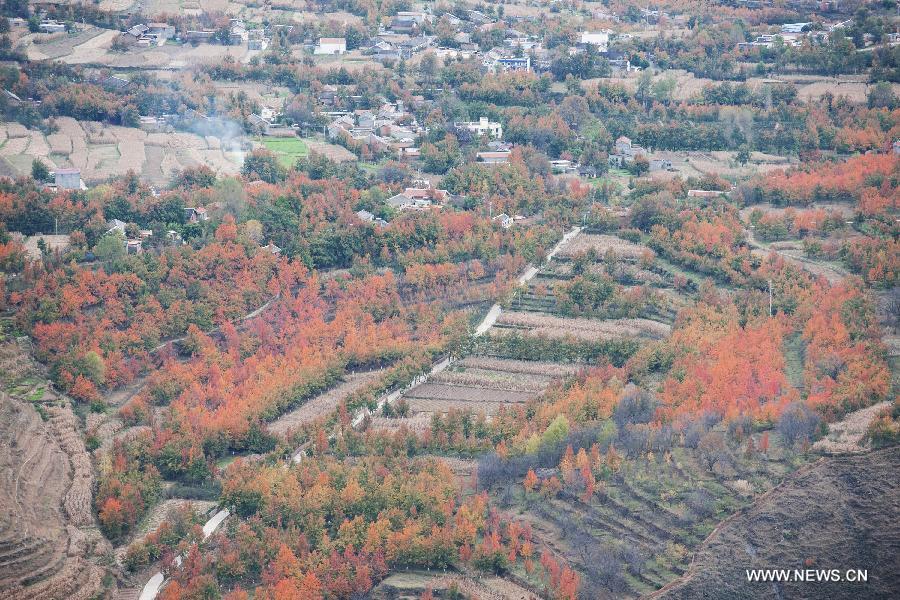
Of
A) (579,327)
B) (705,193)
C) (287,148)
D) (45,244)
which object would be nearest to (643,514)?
(579,327)

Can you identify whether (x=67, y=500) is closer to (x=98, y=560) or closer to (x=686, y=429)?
(x=98, y=560)

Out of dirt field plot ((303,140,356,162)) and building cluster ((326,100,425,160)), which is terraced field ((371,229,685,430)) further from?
building cluster ((326,100,425,160))

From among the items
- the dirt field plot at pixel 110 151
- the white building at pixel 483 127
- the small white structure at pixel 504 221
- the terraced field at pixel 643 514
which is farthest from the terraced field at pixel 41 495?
the white building at pixel 483 127


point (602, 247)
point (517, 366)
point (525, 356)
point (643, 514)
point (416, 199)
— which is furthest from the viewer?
point (416, 199)

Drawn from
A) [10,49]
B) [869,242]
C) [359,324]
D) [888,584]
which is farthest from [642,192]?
[10,49]

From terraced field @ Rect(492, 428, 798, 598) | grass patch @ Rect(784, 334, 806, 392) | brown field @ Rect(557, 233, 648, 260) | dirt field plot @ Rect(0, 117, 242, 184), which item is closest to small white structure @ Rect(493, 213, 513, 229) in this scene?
brown field @ Rect(557, 233, 648, 260)

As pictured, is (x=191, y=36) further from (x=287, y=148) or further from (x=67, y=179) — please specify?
(x=67, y=179)
